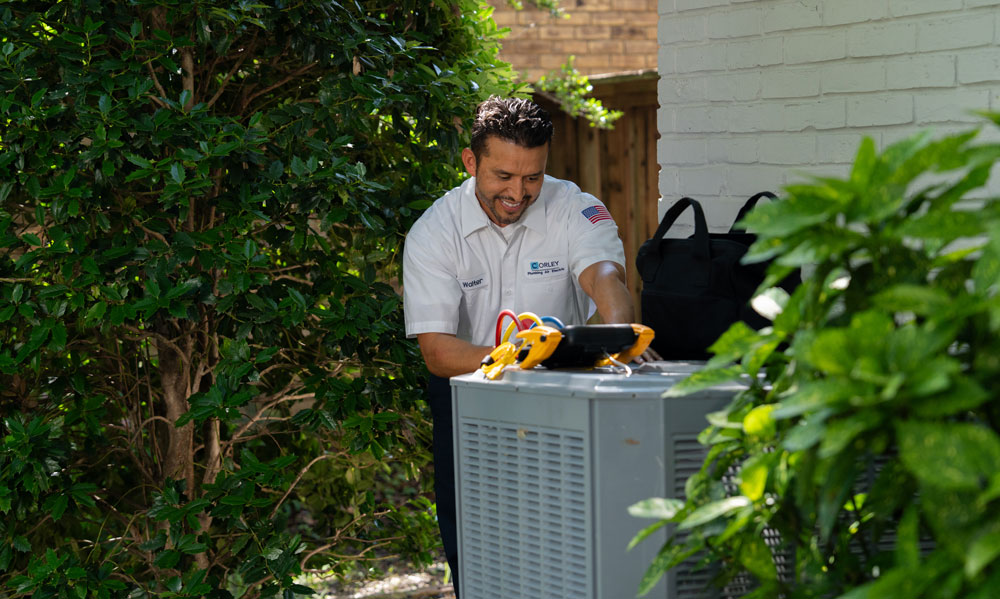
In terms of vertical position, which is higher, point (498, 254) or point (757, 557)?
point (498, 254)

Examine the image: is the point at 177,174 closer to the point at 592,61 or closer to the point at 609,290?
the point at 609,290

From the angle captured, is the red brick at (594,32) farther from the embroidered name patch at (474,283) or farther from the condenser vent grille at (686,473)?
the condenser vent grille at (686,473)

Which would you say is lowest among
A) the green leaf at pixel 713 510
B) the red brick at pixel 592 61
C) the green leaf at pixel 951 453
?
the green leaf at pixel 713 510

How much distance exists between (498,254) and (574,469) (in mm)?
1032

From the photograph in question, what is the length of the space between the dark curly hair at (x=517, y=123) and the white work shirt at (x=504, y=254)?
19cm

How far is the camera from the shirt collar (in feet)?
8.02

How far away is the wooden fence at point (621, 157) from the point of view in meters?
5.96

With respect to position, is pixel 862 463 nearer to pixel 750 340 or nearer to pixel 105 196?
pixel 750 340

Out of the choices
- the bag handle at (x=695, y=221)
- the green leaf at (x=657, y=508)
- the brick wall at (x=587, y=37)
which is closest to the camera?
the green leaf at (x=657, y=508)

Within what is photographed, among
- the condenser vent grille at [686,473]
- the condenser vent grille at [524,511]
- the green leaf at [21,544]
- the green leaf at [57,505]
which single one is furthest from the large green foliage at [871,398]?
the green leaf at [21,544]

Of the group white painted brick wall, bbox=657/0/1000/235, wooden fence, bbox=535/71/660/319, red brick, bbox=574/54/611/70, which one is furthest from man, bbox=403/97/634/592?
red brick, bbox=574/54/611/70

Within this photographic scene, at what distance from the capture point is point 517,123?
7.51 feet

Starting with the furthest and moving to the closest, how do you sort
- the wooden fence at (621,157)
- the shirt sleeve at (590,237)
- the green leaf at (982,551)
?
the wooden fence at (621,157), the shirt sleeve at (590,237), the green leaf at (982,551)

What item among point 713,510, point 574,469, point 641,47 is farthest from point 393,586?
point 641,47
